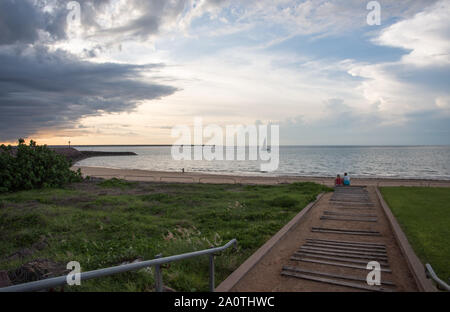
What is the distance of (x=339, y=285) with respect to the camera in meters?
5.88

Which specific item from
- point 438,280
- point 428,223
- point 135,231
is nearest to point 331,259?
point 438,280

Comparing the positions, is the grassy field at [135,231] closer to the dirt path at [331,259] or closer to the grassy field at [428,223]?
the dirt path at [331,259]

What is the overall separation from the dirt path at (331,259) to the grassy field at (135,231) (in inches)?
31.0

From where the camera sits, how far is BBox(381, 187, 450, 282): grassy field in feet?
24.9

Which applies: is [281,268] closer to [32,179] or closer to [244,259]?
[244,259]

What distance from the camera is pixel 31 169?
2209 cm

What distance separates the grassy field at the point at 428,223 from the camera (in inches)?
299

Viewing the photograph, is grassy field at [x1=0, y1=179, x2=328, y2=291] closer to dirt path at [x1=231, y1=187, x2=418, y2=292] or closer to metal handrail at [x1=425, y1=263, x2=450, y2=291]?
dirt path at [x1=231, y1=187, x2=418, y2=292]

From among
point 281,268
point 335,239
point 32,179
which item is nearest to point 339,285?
point 281,268

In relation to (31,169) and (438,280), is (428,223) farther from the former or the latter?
(31,169)

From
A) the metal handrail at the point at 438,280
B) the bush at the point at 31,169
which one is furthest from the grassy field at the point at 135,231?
the metal handrail at the point at 438,280

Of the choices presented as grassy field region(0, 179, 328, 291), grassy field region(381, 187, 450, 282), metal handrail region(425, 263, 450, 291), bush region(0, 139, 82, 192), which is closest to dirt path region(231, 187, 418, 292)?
grassy field region(381, 187, 450, 282)
